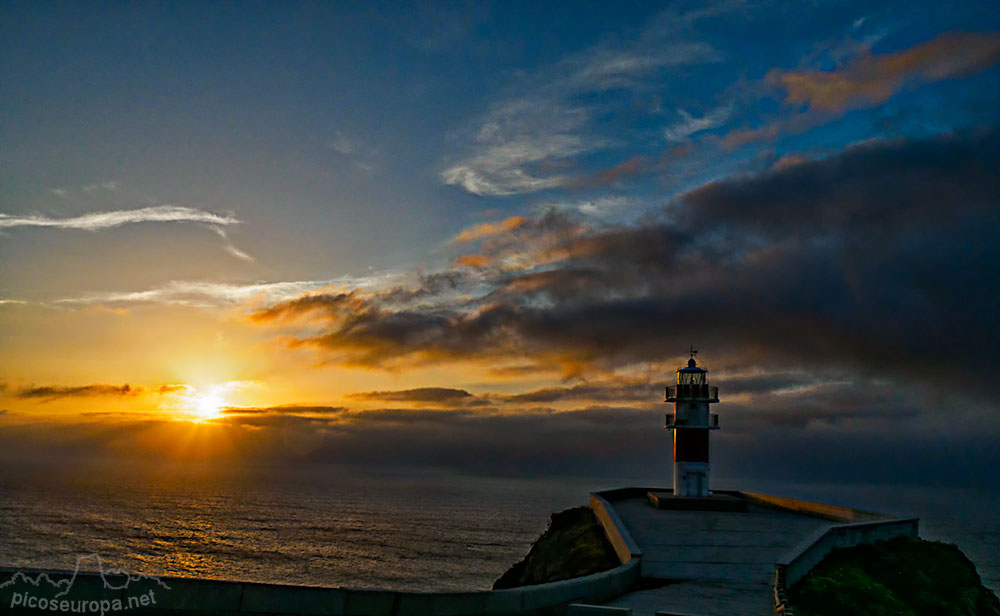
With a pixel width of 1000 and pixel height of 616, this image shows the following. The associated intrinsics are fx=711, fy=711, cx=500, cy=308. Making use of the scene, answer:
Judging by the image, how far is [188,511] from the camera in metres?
114

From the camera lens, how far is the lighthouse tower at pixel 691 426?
1435 inches

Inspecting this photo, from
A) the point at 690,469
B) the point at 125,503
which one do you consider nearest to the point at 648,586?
the point at 690,469

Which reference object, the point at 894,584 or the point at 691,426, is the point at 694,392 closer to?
the point at 691,426

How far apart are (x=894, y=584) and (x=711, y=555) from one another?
5352mm

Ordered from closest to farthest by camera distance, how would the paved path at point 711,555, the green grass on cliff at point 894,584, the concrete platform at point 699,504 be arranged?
the paved path at point 711,555, the green grass on cliff at point 894,584, the concrete platform at point 699,504

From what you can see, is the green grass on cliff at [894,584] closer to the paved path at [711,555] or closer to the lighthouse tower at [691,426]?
the paved path at [711,555]

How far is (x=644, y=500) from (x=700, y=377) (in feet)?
23.8

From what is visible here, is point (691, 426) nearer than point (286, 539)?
Answer: Yes

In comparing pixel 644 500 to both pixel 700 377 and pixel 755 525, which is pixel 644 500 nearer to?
pixel 700 377

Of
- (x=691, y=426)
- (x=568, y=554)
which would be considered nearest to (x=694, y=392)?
(x=691, y=426)

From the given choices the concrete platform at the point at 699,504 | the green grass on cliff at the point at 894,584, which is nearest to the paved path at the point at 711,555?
the concrete platform at the point at 699,504

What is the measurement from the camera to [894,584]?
69.4 ft

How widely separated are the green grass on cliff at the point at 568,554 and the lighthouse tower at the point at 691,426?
5698mm

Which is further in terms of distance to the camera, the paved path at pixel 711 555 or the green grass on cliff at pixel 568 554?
the green grass on cliff at pixel 568 554
